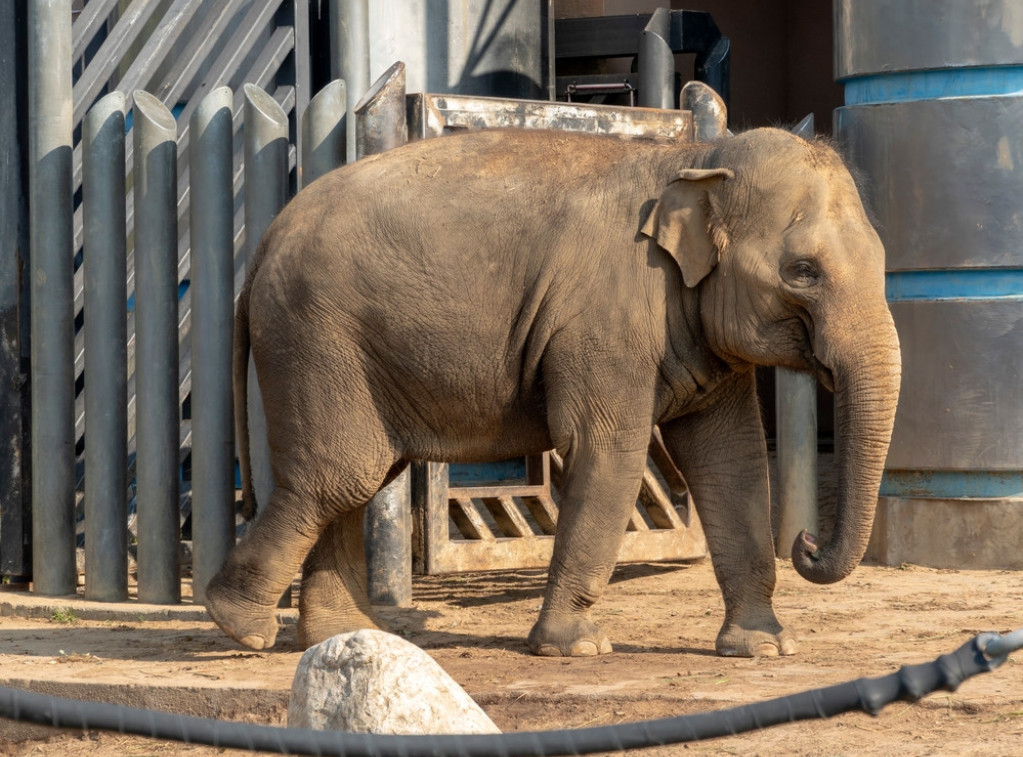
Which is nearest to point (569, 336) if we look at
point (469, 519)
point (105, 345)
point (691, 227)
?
point (691, 227)

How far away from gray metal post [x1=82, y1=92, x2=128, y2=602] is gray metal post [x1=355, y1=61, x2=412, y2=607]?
1176 mm

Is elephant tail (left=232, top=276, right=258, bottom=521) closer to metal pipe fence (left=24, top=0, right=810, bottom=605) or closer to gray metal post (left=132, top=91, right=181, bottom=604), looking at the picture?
metal pipe fence (left=24, top=0, right=810, bottom=605)

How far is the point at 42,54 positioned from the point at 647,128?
2.74 m

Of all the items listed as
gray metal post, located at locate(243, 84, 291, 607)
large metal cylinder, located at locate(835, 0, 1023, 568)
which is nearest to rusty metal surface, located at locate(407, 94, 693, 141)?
gray metal post, located at locate(243, 84, 291, 607)

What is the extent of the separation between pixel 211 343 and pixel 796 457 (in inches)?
128

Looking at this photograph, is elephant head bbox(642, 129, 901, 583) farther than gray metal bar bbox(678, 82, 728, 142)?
No

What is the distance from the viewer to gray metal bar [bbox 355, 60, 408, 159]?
23.5ft

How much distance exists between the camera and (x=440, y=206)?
614 centimetres

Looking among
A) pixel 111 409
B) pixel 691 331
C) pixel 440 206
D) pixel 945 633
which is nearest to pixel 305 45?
pixel 111 409

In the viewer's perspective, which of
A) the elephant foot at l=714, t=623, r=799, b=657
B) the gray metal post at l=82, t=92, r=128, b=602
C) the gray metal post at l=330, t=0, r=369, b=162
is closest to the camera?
the elephant foot at l=714, t=623, r=799, b=657

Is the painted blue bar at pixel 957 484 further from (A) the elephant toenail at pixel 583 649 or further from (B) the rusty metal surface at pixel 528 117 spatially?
(A) the elephant toenail at pixel 583 649

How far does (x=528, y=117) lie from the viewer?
7516 millimetres

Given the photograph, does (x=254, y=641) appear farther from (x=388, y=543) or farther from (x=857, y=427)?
(x=857, y=427)

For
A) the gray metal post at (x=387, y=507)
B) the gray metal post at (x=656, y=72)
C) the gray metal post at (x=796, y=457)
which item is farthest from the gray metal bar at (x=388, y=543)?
the gray metal post at (x=656, y=72)
